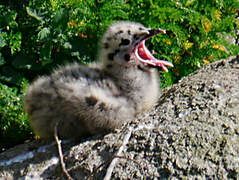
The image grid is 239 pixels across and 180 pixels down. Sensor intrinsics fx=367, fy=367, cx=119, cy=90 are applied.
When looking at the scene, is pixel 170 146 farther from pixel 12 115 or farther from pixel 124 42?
pixel 12 115

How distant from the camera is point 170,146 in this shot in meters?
2.70

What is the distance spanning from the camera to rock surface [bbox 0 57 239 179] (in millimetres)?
2533

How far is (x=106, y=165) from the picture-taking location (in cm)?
280

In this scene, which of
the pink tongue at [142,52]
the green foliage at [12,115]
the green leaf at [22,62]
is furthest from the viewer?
the green leaf at [22,62]

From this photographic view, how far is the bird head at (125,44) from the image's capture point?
135 inches

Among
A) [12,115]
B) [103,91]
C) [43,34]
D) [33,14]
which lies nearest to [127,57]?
[103,91]

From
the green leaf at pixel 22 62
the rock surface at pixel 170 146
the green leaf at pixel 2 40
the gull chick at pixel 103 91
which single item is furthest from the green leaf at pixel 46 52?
the rock surface at pixel 170 146

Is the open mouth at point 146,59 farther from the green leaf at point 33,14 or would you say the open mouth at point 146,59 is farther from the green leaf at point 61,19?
the green leaf at point 33,14

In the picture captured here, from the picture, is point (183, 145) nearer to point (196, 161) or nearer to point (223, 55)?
point (196, 161)

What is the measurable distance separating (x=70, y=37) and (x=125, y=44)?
1.13m

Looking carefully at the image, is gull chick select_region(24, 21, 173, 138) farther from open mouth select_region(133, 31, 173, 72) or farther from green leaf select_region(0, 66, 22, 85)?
green leaf select_region(0, 66, 22, 85)

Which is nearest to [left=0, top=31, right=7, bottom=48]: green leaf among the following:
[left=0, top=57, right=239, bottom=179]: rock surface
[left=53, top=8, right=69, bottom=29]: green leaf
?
[left=53, top=8, right=69, bottom=29]: green leaf

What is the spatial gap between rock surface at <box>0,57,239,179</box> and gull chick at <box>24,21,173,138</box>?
13cm

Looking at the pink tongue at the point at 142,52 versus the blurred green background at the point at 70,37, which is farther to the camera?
the blurred green background at the point at 70,37
